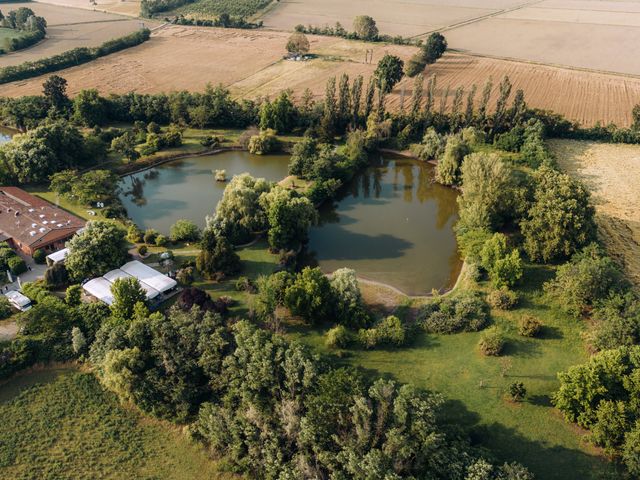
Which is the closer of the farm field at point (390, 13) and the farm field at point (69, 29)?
the farm field at point (69, 29)

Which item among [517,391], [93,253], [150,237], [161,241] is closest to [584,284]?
[517,391]

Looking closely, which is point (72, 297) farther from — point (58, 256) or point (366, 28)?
point (366, 28)

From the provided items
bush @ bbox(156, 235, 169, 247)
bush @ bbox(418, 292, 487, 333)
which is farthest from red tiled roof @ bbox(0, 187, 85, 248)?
bush @ bbox(418, 292, 487, 333)

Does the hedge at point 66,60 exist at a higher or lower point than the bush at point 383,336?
higher

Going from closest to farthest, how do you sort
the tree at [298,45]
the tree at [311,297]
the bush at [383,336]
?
the bush at [383,336], the tree at [311,297], the tree at [298,45]

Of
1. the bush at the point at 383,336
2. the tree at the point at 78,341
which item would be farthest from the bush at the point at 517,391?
the tree at the point at 78,341

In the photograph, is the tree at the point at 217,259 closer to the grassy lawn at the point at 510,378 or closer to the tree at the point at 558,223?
the grassy lawn at the point at 510,378
